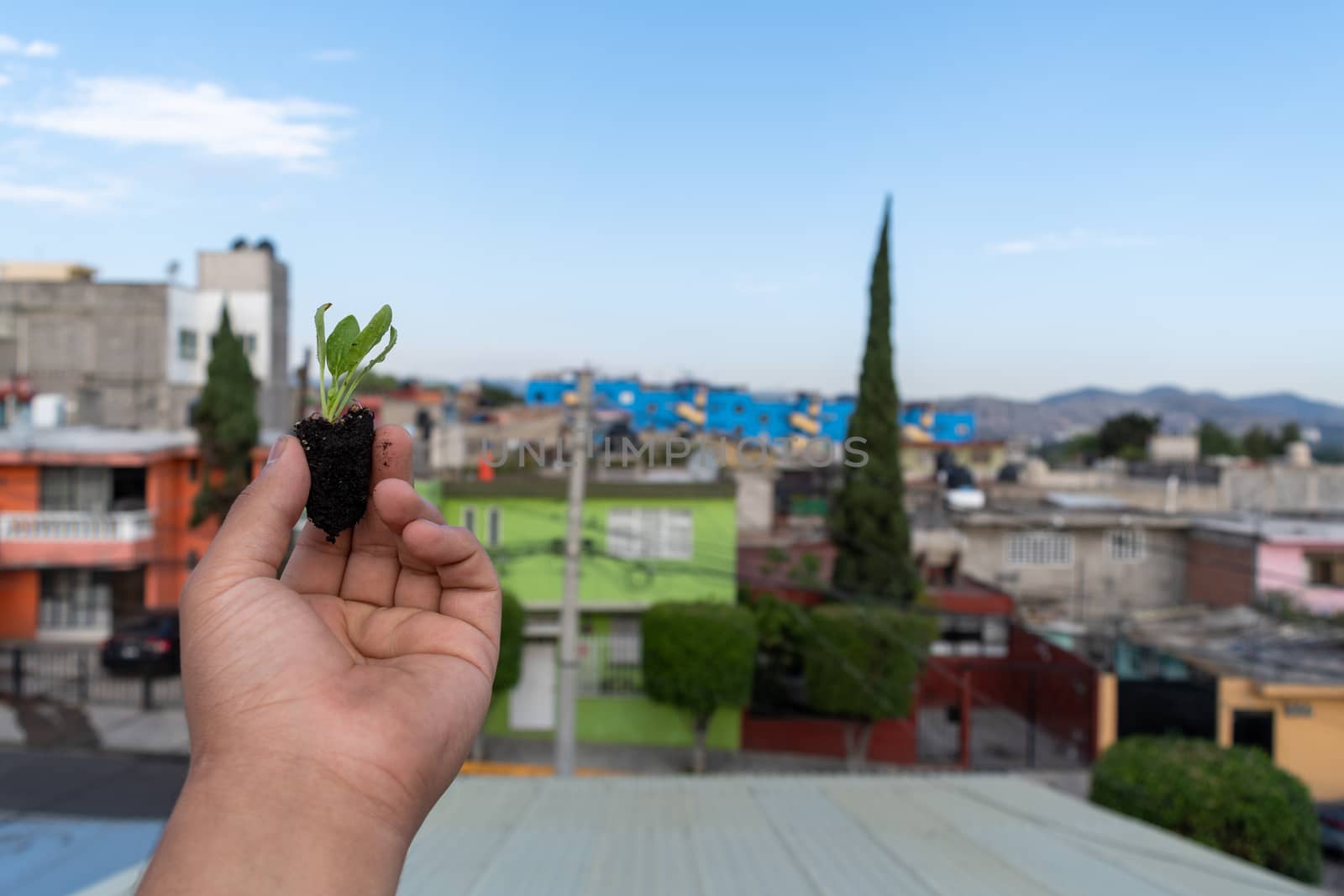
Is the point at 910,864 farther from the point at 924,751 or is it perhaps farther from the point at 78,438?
the point at 78,438

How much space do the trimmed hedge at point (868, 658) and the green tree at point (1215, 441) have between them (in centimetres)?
5311

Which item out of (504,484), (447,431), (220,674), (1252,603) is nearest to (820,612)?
(504,484)

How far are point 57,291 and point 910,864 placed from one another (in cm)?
3001

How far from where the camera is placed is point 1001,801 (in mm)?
7246

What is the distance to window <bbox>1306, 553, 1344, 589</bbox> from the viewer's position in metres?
21.5

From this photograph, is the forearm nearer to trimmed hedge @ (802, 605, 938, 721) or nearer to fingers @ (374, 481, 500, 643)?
fingers @ (374, 481, 500, 643)

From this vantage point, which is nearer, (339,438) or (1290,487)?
(339,438)

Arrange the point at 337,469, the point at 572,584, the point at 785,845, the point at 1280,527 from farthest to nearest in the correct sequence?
1. the point at 1280,527
2. the point at 572,584
3. the point at 785,845
4. the point at 337,469

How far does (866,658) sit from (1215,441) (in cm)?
5787

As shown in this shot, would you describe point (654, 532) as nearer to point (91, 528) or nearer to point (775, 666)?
point (775, 666)

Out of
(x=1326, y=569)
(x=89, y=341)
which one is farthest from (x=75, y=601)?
(x=1326, y=569)

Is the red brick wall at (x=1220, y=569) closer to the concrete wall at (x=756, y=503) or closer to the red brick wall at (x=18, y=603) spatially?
the concrete wall at (x=756, y=503)

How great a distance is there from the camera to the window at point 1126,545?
24109mm

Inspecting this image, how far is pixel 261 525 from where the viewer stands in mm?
1836
